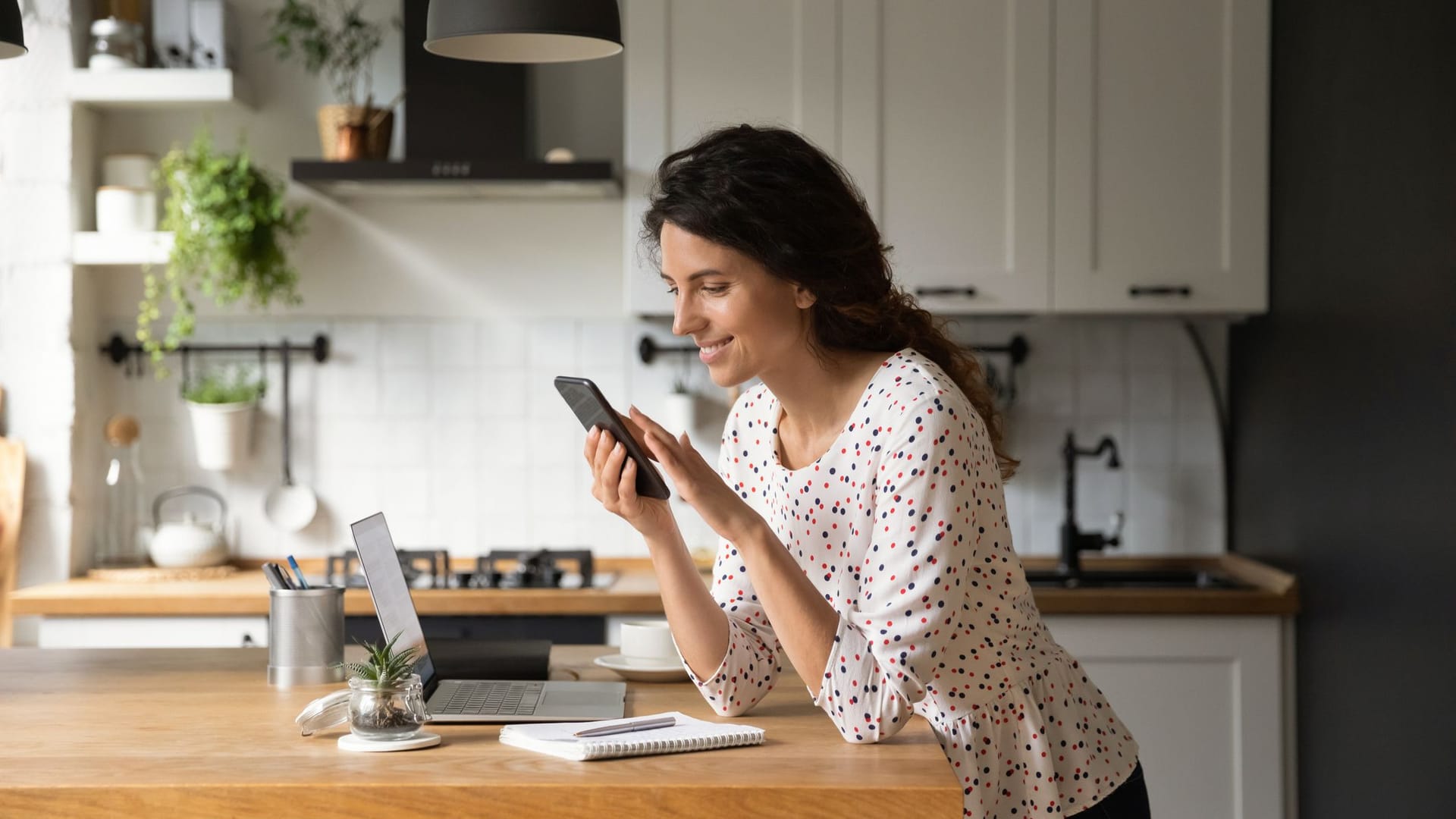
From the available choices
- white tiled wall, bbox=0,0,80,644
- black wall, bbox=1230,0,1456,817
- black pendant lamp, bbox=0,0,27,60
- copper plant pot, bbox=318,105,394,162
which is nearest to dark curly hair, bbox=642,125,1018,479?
black pendant lamp, bbox=0,0,27,60

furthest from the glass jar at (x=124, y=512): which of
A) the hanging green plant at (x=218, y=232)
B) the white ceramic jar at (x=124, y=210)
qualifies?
the white ceramic jar at (x=124, y=210)

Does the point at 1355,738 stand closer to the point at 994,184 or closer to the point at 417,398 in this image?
the point at 994,184

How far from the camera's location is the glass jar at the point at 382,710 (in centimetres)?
147

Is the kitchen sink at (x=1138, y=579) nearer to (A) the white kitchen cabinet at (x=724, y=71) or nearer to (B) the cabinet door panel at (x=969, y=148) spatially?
(B) the cabinet door panel at (x=969, y=148)

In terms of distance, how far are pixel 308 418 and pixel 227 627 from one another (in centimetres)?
69

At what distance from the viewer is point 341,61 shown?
3525 millimetres

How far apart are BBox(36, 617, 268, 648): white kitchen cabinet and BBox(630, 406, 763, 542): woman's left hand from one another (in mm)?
1896

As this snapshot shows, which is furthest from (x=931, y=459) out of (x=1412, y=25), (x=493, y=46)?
(x=1412, y=25)

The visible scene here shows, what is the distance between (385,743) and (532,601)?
5.33 ft

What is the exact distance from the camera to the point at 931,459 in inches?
58.5

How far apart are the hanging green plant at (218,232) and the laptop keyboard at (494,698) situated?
1.90 m

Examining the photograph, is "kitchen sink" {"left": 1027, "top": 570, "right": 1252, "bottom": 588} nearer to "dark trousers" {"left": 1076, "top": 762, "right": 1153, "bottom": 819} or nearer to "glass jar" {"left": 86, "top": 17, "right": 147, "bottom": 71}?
"dark trousers" {"left": 1076, "top": 762, "right": 1153, "bottom": 819}

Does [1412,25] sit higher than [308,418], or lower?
higher

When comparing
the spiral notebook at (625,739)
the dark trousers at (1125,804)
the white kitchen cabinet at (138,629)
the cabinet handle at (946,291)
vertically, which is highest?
the cabinet handle at (946,291)
